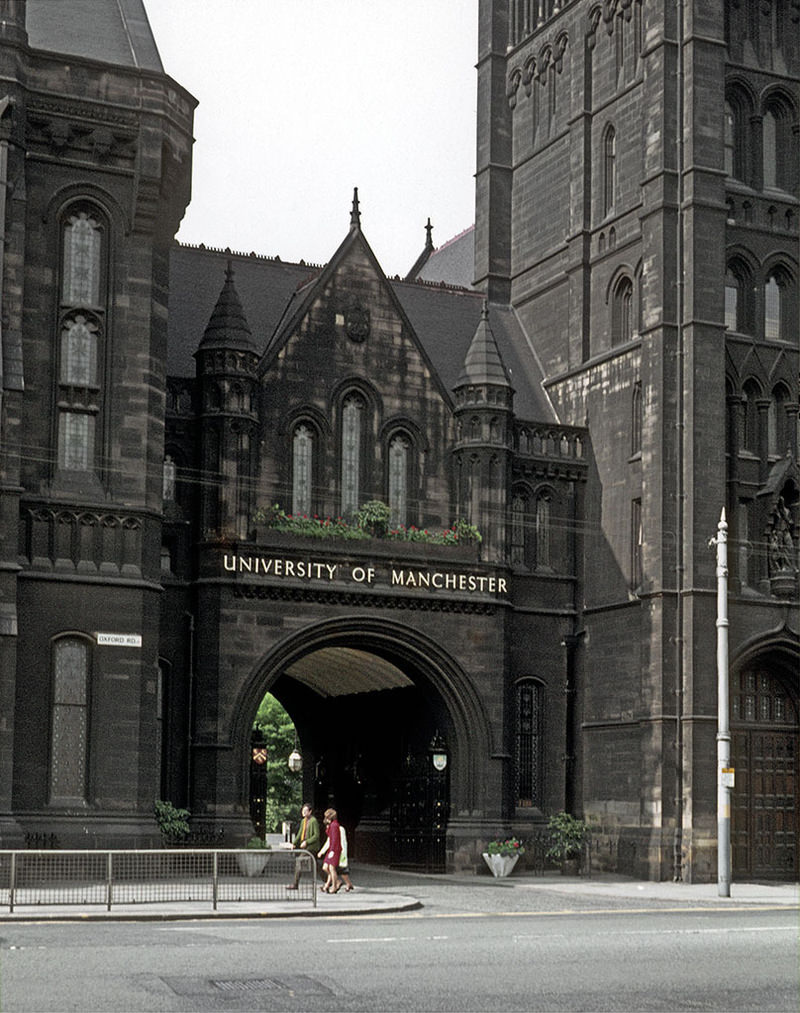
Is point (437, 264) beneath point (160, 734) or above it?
above

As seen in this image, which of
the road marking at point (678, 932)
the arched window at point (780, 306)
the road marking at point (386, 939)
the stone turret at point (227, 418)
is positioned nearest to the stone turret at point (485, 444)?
the stone turret at point (227, 418)

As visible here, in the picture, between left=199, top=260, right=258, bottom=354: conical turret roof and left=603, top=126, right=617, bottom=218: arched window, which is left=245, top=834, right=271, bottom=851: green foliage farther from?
left=603, top=126, right=617, bottom=218: arched window

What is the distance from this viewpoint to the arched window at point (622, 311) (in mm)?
45969

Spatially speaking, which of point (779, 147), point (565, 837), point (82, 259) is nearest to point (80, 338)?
point (82, 259)

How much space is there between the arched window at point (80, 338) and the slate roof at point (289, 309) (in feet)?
17.5

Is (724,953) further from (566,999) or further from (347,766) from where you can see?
(347,766)

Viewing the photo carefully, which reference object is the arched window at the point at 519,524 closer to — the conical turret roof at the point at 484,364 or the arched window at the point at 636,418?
the conical turret roof at the point at 484,364

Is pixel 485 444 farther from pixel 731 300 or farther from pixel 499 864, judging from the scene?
pixel 499 864

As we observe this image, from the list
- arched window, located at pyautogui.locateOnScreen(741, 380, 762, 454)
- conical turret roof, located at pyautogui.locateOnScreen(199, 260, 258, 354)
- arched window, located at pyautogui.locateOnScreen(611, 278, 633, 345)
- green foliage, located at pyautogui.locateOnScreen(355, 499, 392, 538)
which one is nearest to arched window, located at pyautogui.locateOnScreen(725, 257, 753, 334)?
arched window, located at pyautogui.locateOnScreen(741, 380, 762, 454)

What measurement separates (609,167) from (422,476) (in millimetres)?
10651

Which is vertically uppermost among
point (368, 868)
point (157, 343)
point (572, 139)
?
point (572, 139)

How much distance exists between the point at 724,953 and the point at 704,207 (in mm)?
26966

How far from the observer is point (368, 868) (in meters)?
45.2

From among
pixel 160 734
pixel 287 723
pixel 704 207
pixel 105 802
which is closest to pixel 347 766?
pixel 160 734
